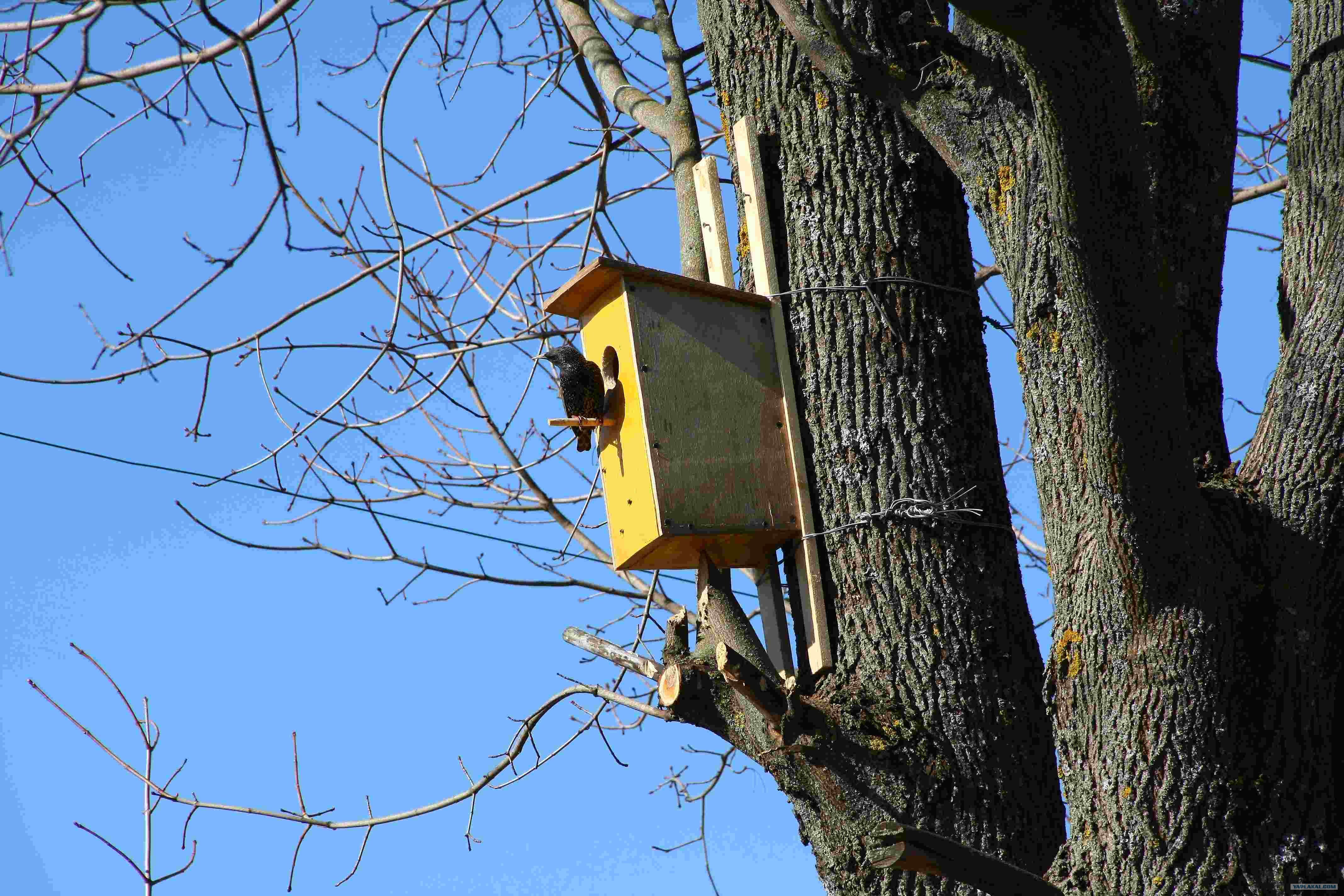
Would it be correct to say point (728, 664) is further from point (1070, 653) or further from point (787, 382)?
point (787, 382)

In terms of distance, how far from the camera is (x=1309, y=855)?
→ 2.07 meters

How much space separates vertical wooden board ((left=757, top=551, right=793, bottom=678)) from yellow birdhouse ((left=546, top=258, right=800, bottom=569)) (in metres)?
0.04

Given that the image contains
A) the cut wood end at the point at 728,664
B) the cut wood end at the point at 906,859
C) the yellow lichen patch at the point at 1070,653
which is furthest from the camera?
the cut wood end at the point at 728,664

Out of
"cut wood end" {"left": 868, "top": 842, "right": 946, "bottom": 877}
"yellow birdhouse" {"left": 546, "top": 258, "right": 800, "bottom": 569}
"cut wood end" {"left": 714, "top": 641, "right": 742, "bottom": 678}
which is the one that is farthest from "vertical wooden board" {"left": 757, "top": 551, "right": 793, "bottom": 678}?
"cut wood end" {"left": 868, "top": 842, "right": 946, "bottom": 877}

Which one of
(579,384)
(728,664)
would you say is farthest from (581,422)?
(728,664)

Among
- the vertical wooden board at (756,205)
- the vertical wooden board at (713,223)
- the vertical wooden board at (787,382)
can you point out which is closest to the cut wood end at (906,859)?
the vertical wooden board at (787,382)

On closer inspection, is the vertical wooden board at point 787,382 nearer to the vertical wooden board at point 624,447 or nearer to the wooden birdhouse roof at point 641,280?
the wooden birdhouse roof at point 641,280

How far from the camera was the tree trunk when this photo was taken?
256 centimetres

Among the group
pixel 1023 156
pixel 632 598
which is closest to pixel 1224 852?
pixel 1023 156

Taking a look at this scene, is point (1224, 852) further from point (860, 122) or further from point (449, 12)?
point (449, 12)

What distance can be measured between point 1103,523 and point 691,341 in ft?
4.02

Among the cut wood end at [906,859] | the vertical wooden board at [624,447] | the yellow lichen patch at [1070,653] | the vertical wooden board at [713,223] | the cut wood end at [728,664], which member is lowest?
the cut wood end at [906,859]

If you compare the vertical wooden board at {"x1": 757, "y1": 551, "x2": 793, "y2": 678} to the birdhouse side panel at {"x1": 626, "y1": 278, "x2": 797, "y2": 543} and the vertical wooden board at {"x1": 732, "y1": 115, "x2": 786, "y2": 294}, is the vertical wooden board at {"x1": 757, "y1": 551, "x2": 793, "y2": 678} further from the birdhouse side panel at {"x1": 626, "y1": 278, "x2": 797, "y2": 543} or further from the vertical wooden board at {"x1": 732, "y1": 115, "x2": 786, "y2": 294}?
the vertical wooden board at {"x1": 732, "y1": 115, "x2": 786, "y2": 294}

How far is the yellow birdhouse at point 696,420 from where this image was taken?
2.99 metres
